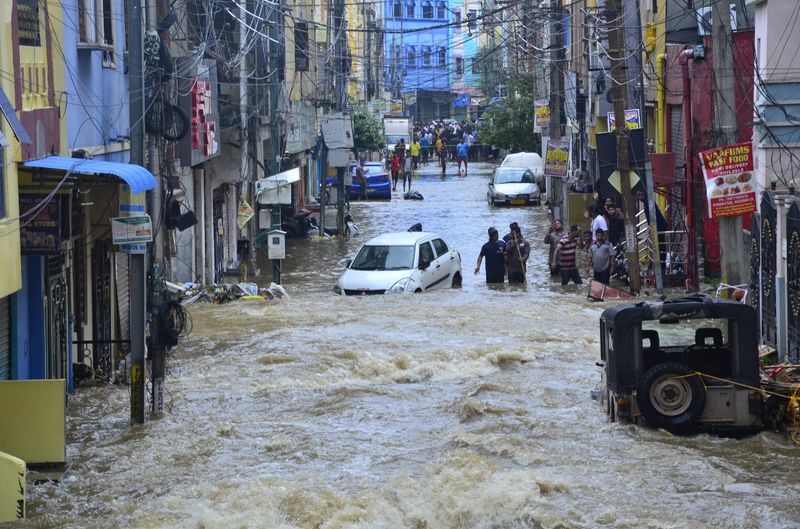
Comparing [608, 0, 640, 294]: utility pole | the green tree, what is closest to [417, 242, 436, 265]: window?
[608, 0, 640, 294]: utility pole

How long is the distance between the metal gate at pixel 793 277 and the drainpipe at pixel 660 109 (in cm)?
1572

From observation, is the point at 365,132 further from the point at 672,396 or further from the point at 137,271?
the point at 672,396

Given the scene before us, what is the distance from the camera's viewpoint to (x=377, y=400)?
1576cm

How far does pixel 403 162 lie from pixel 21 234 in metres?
46.9

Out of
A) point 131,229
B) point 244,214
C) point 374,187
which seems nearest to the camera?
point 131,229

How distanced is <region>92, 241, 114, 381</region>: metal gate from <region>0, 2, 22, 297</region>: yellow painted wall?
6.06m

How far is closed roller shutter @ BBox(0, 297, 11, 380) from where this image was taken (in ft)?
43.3

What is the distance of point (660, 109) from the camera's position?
34125 mm

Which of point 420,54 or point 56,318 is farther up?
point 420,54

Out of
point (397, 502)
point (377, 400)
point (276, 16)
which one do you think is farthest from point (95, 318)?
point (276, 16)

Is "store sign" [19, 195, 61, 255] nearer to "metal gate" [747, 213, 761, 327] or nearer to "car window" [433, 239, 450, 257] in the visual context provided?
"metal gate" [747, 213, 761, 327]

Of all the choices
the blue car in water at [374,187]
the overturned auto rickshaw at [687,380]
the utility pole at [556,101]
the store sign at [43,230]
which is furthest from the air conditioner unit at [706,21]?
the blue car in water at [374,187]

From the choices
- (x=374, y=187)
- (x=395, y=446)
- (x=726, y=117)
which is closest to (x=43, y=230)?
(x=395, y=446)

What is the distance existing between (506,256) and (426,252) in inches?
91.4
